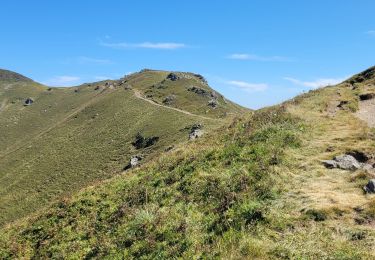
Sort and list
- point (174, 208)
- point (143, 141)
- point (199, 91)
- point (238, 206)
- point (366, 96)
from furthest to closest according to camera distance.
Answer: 1. point (199, 91)
2. point (143, 141)
3. point (366, 96)
4. point (174, 208)
5. point (238, 206)

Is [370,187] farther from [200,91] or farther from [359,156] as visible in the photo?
[200,91]

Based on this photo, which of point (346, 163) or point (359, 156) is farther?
point (359, 156)

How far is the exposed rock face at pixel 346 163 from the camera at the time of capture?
17177mm

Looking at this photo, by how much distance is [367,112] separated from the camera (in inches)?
1093

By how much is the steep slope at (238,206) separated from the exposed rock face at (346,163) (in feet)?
1.04

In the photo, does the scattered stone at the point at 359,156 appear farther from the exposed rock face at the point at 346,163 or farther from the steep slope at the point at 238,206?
the exposed rock face at the point at 346,163

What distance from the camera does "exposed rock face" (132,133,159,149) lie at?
88.8m

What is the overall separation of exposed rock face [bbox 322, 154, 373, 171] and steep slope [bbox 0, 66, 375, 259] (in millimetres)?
316

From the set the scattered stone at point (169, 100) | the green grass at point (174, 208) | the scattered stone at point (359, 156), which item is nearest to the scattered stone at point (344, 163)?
the scattered stone at point (359, 156)

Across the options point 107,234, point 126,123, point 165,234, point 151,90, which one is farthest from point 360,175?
point 151,90

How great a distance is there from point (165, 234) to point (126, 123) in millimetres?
99344

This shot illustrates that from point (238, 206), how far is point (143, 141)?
Result: 256 feet

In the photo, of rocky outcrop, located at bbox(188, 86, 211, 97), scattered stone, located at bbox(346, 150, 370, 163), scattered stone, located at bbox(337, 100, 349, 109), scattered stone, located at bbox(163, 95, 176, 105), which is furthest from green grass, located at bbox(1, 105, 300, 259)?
rocky outcrop, located at bbox(188, 86, 211, 97)

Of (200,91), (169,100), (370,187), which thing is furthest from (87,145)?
(370,187)
